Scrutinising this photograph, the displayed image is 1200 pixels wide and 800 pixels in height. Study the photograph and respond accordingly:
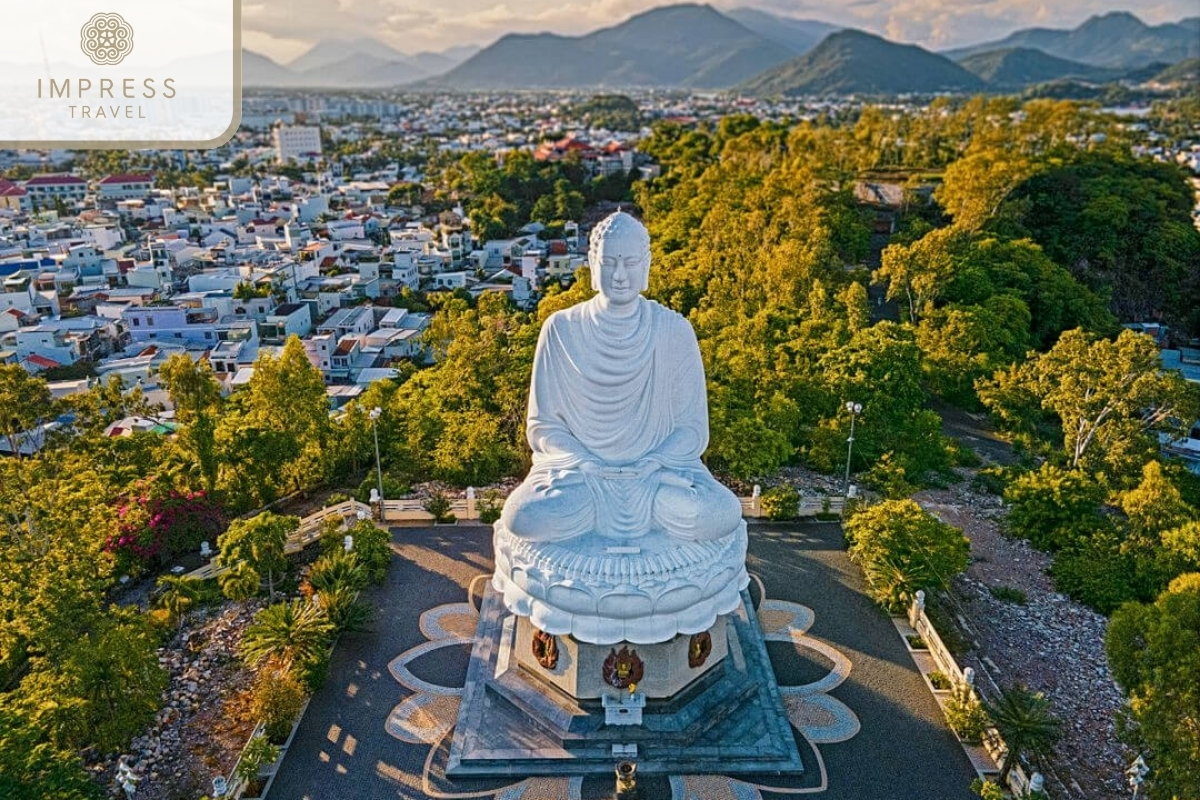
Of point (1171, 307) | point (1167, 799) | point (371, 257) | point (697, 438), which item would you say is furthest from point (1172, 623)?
point (371, 257)

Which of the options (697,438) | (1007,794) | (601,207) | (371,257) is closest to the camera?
(1007,794)

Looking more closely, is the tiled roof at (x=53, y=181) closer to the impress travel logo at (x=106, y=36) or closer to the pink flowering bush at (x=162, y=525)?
the pink flowering bush at (x=162, y=525)

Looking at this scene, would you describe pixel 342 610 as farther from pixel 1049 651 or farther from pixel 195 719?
pixel 1049 651

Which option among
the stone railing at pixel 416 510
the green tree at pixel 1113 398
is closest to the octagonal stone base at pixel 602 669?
the stone railing at pixel 416 510

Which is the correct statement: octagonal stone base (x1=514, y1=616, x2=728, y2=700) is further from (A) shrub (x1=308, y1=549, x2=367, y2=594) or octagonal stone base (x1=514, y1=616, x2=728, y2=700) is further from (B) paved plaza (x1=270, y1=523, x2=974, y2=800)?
(A) shrub (x1=308, y1=549, x2=367, y2=594)

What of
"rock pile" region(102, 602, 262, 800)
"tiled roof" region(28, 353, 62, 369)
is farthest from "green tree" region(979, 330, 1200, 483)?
"tiled roof" region(28, 353, 62, 369)

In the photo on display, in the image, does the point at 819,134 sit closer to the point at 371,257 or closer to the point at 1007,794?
the point at 371,257

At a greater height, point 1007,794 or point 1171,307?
point 1171,307
